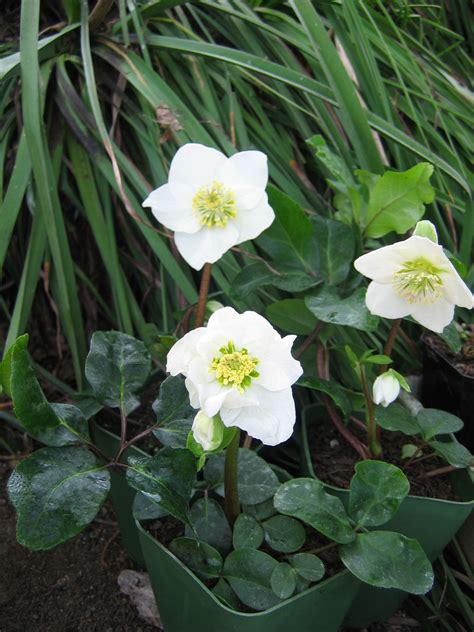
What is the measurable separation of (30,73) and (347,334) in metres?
0.70

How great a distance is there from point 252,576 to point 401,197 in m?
0.57

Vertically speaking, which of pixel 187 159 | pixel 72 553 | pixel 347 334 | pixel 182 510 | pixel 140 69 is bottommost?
pixel 72 553

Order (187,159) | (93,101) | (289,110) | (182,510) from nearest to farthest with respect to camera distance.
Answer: (182,510)
(187,159)
(93,101)
(289,110)

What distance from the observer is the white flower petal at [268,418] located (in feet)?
2.28

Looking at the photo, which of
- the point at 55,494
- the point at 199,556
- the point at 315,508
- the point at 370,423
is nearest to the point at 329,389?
the point at 370,423

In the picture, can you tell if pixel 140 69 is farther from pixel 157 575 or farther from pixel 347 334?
pixel 157 575

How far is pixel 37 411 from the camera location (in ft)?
2.48

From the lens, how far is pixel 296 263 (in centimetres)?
105

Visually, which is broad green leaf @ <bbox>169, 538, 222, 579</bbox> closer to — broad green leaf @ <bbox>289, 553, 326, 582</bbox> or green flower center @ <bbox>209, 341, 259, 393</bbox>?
broad green leaf @ <bbox>289, 553, 326, 582</bbox>

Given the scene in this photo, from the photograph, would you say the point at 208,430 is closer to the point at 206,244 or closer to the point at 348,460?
the point at 206,244

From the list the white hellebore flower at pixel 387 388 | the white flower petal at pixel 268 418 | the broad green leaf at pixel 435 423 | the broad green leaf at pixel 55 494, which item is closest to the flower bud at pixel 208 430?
the white flower petal at pixel 268 418

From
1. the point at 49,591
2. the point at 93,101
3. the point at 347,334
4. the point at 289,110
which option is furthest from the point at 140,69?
the point at 49,591

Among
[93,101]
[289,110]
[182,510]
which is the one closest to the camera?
[182,510]

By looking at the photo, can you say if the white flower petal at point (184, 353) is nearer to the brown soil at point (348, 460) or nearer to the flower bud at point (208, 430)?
the flower bud at point (208, 430)
